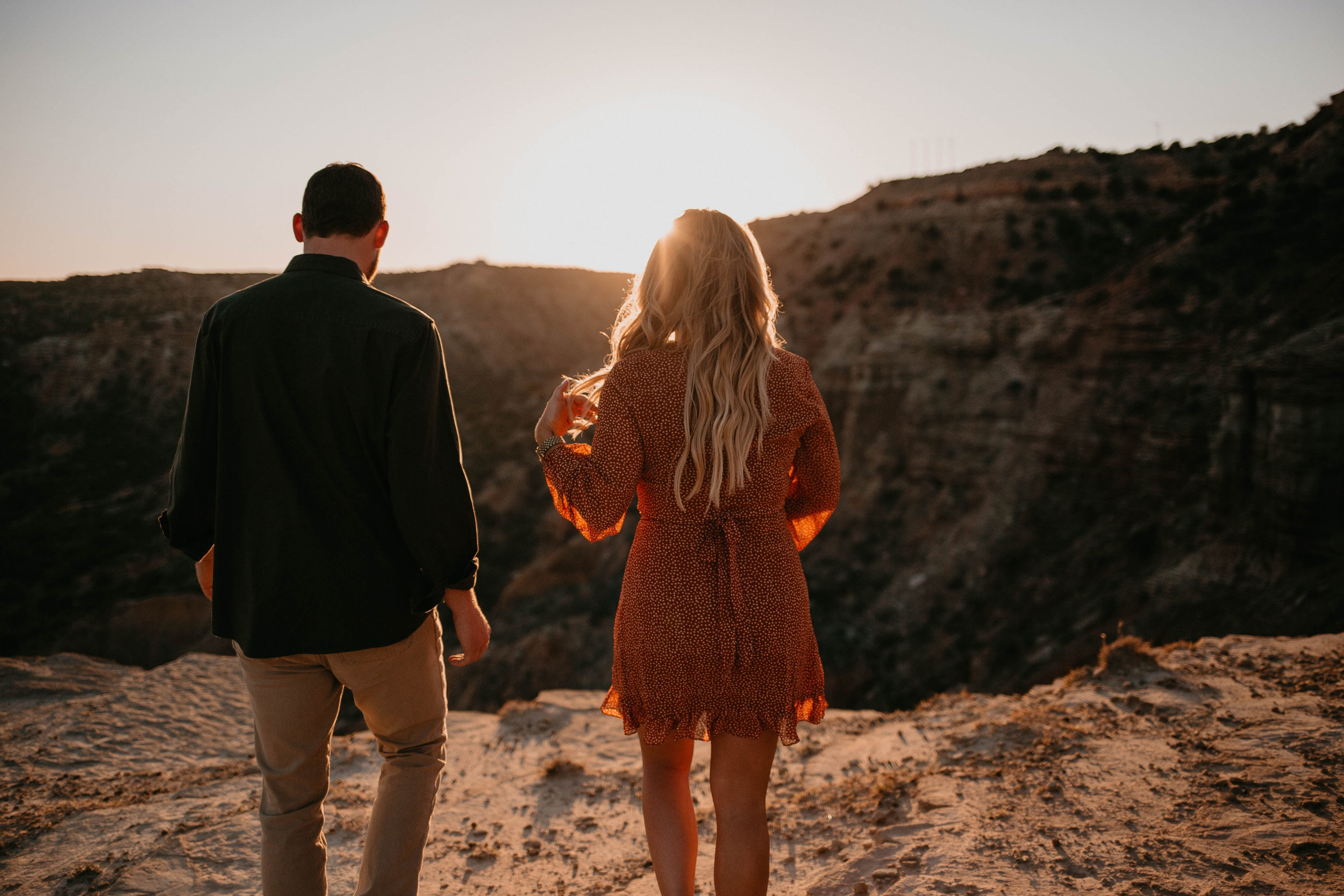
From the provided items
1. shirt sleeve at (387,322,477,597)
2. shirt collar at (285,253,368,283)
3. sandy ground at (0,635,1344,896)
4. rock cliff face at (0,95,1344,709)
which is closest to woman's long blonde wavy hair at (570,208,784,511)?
shirt sleeve at (387,322,477,597)

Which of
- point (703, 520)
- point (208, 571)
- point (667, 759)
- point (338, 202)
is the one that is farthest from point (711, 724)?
point (338, 202)

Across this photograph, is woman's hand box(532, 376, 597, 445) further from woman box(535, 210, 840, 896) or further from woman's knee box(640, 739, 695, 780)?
woman's knee box(640, 739, 695, 780)

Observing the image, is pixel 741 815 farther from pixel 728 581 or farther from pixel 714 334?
pixel 714 334

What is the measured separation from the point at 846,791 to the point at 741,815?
2356 mm

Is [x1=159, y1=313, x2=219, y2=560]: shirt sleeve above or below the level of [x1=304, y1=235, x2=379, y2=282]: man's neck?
below

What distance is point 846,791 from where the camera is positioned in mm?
3977

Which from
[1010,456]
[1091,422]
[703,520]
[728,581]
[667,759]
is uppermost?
[703,520]

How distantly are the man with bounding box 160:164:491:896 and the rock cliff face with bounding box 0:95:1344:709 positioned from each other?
10.4 meters

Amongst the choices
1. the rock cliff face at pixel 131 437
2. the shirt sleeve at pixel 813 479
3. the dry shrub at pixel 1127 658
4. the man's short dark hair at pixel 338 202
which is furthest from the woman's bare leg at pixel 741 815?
the rock cliff face at pixel 131 437

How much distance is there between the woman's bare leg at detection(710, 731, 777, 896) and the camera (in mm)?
1946

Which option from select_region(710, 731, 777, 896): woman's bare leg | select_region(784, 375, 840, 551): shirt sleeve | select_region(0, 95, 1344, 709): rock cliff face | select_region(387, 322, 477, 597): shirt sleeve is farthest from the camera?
select_region(0, 95, 1344, 709): rock cliff face

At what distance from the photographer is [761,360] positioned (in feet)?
6.22

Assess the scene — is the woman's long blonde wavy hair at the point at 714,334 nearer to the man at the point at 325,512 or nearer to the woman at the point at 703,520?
the woman at the point at 703,520

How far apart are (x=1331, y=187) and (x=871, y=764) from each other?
16.5m
